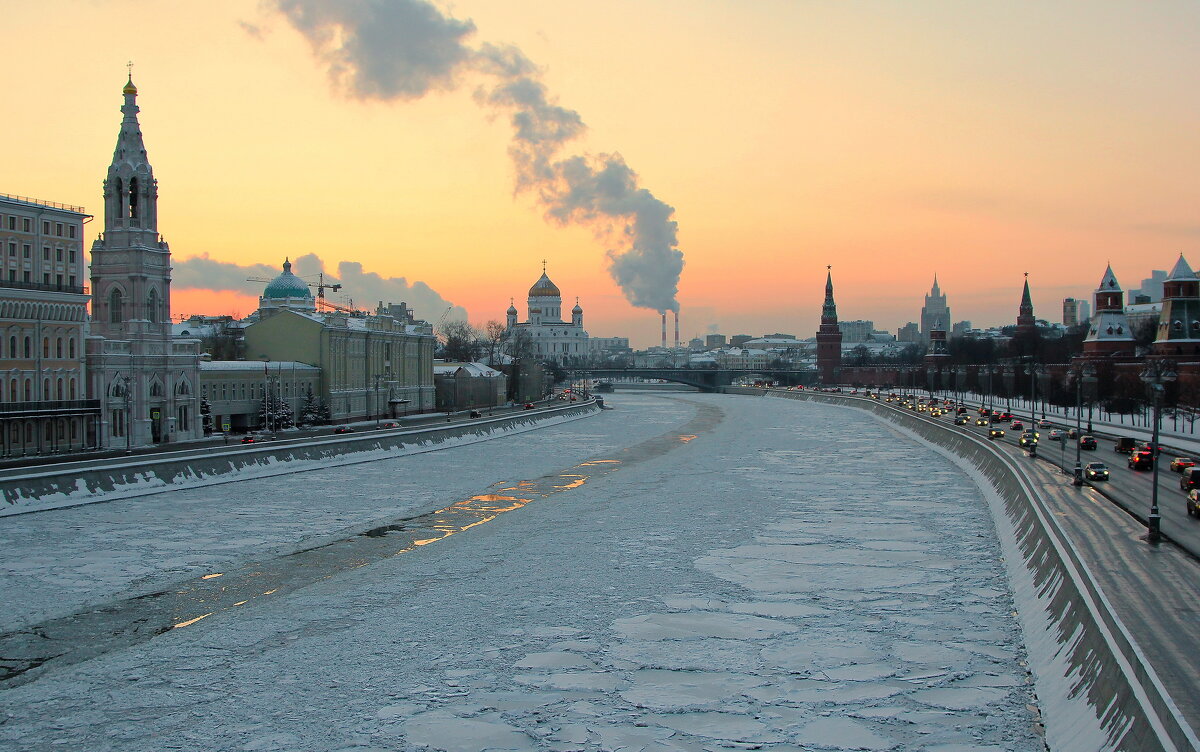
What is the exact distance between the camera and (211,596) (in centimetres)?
1858

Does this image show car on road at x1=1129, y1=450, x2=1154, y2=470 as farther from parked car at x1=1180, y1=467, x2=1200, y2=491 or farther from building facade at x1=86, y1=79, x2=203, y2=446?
building facade at x1=86, y1=79, x2=203, y2=446

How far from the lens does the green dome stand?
78.4m

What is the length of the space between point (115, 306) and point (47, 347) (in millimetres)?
5342

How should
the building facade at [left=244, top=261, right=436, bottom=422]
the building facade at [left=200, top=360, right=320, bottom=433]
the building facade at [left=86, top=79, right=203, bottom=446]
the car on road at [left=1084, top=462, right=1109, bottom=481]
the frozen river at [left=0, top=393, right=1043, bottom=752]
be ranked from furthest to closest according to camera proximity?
the building facade at [left=244, top=261, right=436, bottom=422]
the building facade at [left=200, top=360, right=320, bottom=433]
the building facade at [left=86, top=79, right=203, bottom=446]
the car on road at [left=1084, top=462, right=1109, bottom=481]
the frozen river at [left=0, top=393, right=1043, bottom=752]

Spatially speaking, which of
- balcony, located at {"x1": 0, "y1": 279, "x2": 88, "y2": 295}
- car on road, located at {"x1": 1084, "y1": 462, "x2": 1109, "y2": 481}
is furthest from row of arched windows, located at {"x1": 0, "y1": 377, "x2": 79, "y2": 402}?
car on road, located at {"x1": 1084, "y1": 462, "x2": 1109, "y2": 481}

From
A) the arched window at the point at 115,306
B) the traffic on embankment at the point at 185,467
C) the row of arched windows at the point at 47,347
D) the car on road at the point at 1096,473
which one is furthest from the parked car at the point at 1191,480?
the arched window at the point at 115,306

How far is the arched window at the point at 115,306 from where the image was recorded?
1784 inches

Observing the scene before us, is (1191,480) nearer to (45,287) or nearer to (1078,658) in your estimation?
(1078,658)

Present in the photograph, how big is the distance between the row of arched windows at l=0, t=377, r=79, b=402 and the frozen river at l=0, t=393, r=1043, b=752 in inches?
462

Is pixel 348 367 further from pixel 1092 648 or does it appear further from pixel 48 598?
pixel 1092 648

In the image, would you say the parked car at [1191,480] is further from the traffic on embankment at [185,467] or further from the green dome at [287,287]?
the green dome at [287,287]

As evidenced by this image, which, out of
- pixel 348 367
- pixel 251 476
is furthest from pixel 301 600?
pixel 348 367

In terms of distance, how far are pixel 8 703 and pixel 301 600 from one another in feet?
19.3

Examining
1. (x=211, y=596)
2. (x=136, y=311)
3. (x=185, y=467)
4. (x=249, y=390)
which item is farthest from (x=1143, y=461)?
(x=249, y=390)
